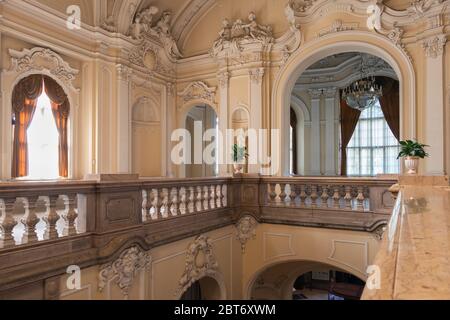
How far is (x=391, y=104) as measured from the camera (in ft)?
42.8

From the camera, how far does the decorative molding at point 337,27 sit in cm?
773

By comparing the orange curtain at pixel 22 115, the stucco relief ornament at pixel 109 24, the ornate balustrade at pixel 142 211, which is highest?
the stucco relief ornament at pixel 109 24

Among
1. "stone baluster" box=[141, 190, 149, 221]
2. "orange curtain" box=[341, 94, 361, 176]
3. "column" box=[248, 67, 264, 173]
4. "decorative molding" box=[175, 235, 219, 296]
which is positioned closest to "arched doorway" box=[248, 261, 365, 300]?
"decorative molding" box=[175, 235, 219, 296]

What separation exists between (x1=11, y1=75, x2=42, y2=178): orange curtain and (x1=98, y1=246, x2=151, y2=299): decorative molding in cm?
383

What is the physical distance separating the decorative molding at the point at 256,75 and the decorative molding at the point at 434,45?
3588 mm

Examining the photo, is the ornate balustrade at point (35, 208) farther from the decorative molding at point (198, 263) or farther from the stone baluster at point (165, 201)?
the decorative molding at point (198, 263)

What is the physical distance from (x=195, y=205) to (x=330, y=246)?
2.73 metres

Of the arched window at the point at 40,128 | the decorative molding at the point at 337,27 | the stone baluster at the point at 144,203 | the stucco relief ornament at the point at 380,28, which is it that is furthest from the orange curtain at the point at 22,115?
the stucco relief ornament at the point at 380,28

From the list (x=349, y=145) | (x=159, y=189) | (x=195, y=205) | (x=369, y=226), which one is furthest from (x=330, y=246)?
(x=349, y=145)

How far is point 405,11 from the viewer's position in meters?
7.17

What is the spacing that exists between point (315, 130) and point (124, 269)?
11208mm

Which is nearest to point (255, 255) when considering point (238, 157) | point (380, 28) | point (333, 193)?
point (333, 193)

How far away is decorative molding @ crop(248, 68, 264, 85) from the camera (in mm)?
8722
